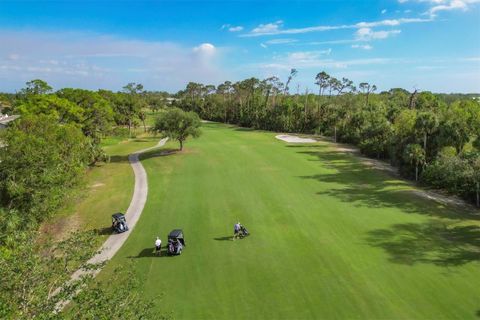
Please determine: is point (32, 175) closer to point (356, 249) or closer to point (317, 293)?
point (317, 293)

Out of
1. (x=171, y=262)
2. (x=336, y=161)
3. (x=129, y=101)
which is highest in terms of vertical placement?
(x=129, y=101)

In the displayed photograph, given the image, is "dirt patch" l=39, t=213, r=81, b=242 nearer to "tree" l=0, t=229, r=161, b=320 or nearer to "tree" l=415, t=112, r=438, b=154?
"tree" l=0, t=229, r=161, b=320

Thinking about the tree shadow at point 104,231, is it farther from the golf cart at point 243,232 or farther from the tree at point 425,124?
the tree at point 425,124

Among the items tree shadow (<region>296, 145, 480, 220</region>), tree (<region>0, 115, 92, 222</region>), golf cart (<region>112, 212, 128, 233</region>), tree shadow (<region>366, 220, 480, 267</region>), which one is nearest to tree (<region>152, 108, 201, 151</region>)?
tree shadow (<region>296, 145, 480, 220</region>)

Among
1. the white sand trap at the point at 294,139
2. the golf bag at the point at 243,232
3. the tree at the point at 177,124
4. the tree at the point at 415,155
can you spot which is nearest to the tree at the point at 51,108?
the tree at the point at 177,124

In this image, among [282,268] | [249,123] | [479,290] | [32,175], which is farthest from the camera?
[249,123]

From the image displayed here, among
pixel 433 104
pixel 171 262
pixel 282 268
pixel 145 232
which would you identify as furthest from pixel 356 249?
pixel 433 104
